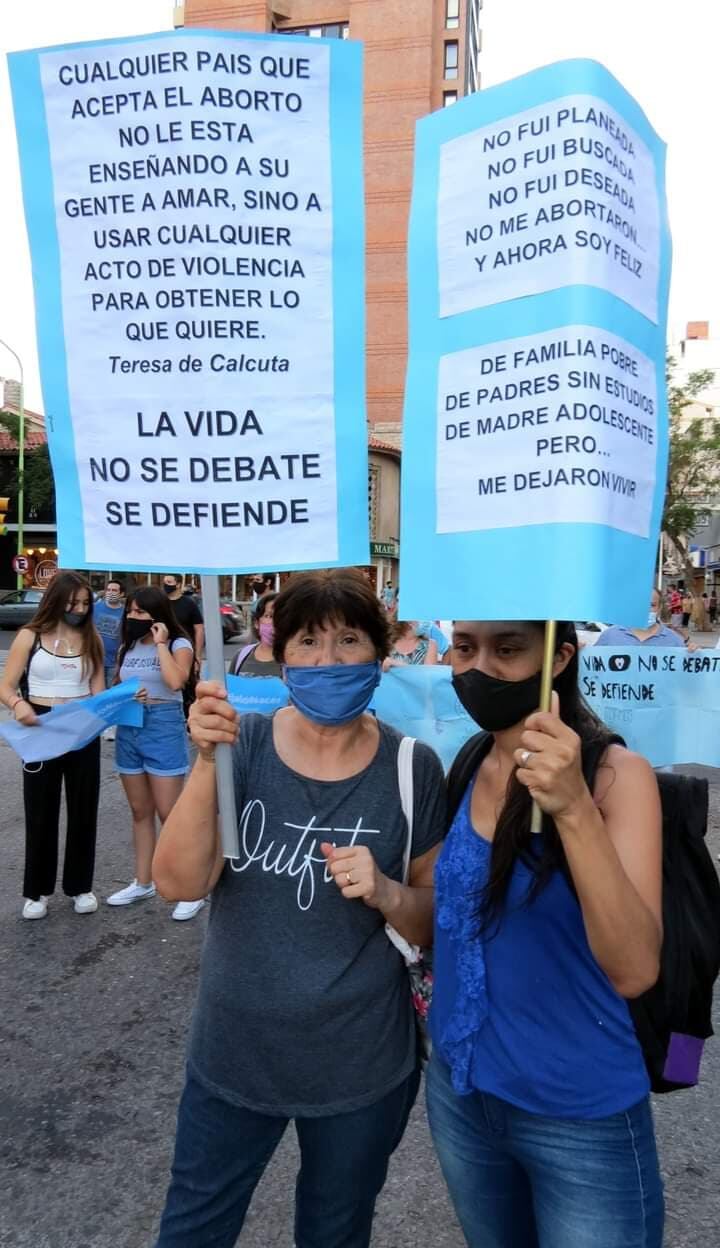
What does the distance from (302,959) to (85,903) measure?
11.9ft

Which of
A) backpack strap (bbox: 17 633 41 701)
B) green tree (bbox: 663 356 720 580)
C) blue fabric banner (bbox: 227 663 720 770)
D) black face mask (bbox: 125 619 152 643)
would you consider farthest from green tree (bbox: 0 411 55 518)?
blue fabric banner (bbox: 227 663 720 770)

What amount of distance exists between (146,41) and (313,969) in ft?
5.88

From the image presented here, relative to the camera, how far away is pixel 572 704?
5.51ft

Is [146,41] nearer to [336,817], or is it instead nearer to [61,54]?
[61,54]

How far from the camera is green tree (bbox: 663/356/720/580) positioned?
3253 centimetres

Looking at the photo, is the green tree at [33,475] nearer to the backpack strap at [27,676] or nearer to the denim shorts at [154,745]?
the backpack strap at [27,676]

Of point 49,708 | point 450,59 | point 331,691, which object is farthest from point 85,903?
point 450,59

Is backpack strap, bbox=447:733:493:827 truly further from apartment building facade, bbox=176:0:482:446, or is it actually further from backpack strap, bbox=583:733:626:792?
apartment building facade, bbox=176:0:482:446

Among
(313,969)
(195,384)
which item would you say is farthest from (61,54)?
(313,969)

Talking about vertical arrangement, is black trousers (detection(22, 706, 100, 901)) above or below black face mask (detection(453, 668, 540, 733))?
below

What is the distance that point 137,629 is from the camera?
17.3 feet

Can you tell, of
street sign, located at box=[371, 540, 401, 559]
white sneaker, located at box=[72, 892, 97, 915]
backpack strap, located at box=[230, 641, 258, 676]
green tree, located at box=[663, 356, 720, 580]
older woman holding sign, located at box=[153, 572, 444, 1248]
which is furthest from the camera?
street sign, located at box=[371, 540, 401, 559]

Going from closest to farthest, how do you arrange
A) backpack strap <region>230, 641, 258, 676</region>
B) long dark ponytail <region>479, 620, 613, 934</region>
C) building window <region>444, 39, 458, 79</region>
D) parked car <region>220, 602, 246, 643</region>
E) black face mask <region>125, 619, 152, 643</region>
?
long dark ponytail <region>479, 620, 613, 934</region>, black face mask <region>125, 619, 152, 643</region>, backpack strap <region>230, 641, 258, 676</region>, parked car <region>220, 602, 246, 643</region>, building window <region>444, 39, 458, 79</region>

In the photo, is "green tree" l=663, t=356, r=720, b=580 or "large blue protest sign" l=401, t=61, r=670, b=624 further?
"green tree" l=663, t=356, r=720, b=580
